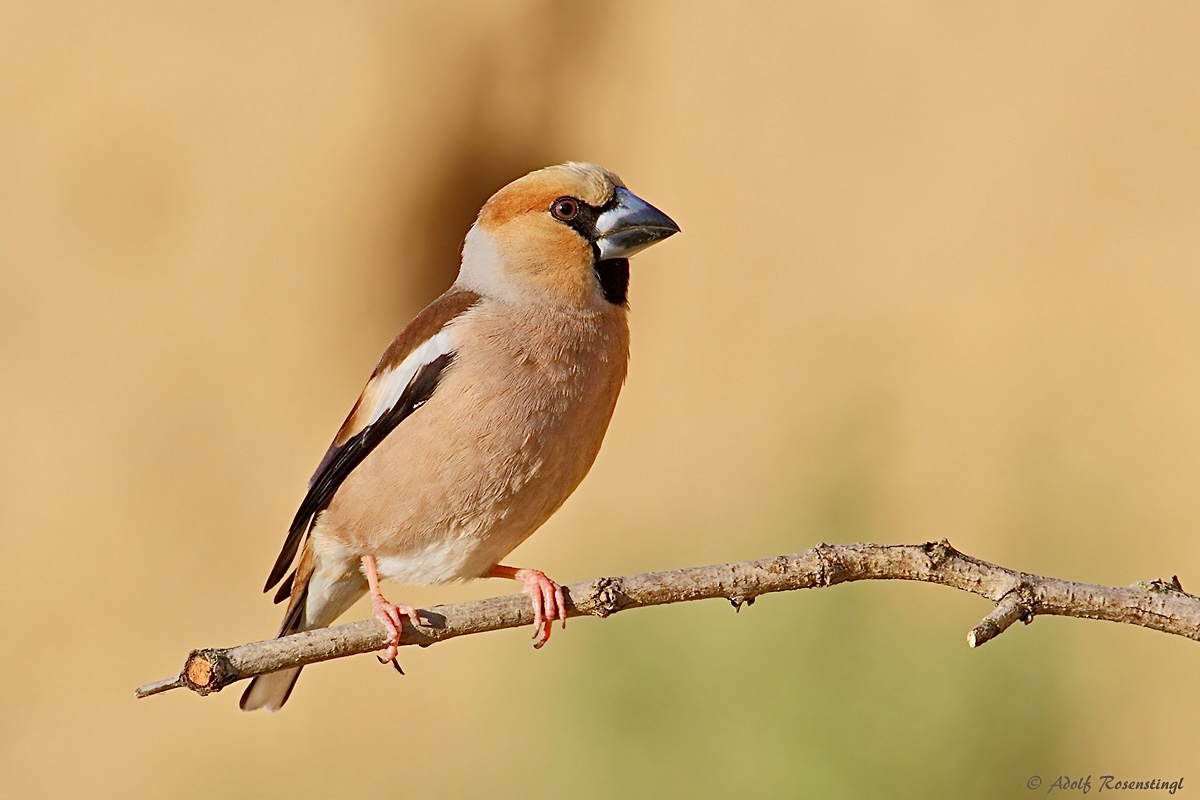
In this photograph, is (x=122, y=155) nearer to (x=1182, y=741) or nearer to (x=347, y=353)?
(x=347, y=353)

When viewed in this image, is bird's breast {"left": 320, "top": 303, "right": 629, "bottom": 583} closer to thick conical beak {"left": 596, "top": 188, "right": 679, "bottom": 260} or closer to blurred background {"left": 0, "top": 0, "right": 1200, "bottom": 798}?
thick conical beak {"left": 596, "top": 188, "right": 679, "bottom": 260}

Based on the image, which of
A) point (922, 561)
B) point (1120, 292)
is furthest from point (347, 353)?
point (922, 561)

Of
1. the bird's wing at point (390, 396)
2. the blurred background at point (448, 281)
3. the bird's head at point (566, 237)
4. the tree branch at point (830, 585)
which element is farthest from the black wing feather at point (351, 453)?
the blurred background at point (448, 281)

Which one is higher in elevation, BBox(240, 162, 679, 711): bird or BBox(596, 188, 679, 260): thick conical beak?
BBox(596, 188, 679, 260): thick conical beak

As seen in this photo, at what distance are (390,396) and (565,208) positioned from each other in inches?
31.3

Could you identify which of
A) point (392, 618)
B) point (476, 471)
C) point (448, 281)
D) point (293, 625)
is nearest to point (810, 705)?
point (293, 625)

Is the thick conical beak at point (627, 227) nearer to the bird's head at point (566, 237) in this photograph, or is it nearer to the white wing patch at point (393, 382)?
the bird's head at point (566, 237)

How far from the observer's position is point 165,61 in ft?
30.5

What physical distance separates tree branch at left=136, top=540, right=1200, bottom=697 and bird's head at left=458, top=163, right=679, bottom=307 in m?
1.24

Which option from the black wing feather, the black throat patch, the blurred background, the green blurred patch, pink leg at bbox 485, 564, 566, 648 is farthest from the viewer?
the blurred background

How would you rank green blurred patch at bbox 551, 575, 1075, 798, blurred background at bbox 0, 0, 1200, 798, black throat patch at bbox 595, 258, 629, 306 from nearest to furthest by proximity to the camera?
black throat patch at bbox 595, 258, 629, 306 → green blurred patch at bbox 551, 575, 1075, 798 → blurred background at bbox 0, 0, 1200, 798

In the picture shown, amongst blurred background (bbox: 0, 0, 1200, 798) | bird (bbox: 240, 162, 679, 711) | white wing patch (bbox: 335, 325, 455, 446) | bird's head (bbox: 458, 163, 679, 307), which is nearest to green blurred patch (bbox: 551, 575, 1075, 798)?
blurred background (bbox: 0, 0, 1200, 798)

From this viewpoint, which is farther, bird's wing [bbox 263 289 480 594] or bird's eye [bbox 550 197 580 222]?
bird's eye [bbox 550 197 580 222]

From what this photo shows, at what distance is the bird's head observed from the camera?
13.0 ft
